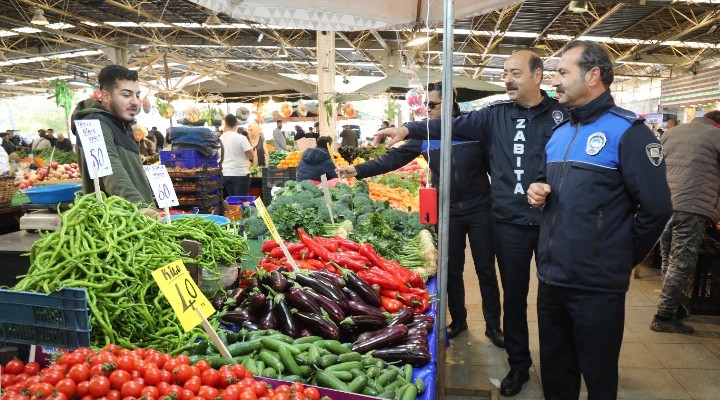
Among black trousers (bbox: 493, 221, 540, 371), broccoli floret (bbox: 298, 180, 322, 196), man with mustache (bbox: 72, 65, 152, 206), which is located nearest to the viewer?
man with mustache (bbox: 72, 65, 152, 206)

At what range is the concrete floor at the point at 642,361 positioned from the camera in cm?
381

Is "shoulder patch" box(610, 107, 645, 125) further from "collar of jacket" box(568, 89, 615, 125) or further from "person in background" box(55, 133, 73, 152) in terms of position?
"person in background" box(55, 133, 73, 152)

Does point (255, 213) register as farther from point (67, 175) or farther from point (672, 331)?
point (67, 175)

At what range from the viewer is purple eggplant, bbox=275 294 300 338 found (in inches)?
93.8

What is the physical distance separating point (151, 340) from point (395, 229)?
2.89 meters

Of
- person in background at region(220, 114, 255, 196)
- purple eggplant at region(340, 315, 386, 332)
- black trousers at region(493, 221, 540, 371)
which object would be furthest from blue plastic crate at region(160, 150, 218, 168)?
purple eggplant at region(340, 315, 386, 332)

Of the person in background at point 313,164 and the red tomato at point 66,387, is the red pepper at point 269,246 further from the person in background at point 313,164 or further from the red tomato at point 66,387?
the person in background at point 313,164

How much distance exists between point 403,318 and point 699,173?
3.87 metres

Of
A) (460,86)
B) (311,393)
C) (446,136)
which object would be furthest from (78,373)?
(460,86)

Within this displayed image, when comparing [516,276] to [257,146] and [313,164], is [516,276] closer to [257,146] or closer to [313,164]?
[313,164]

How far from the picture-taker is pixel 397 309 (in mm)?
2926

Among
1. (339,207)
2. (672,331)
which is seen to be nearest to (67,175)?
(339,207)

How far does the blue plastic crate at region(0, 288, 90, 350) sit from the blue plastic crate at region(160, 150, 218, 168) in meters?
6.47

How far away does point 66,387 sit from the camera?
5.01 ft
